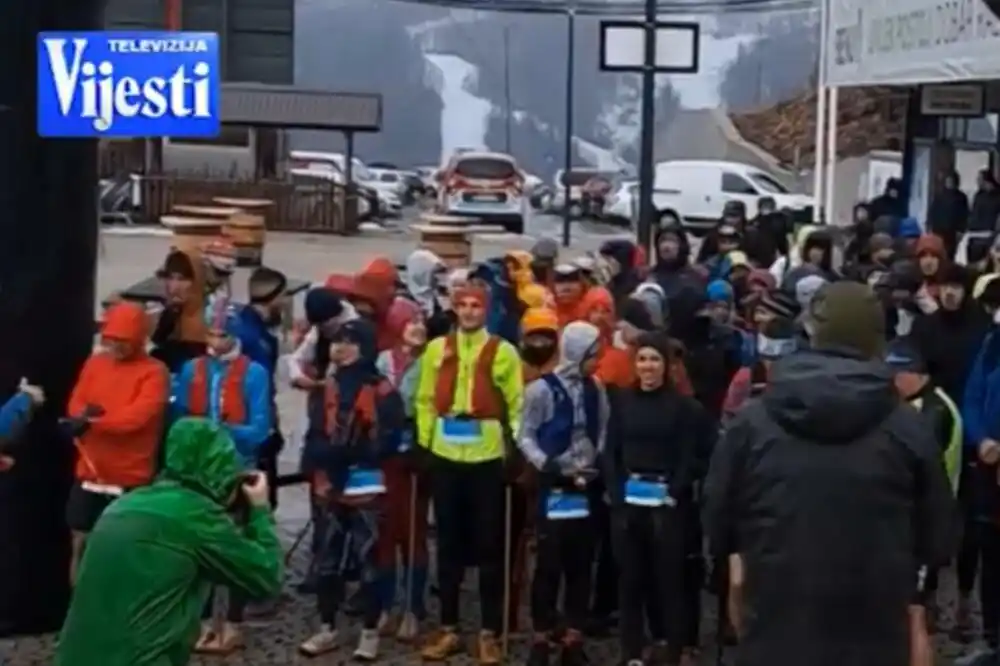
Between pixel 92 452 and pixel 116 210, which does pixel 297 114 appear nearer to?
pixel 116 210

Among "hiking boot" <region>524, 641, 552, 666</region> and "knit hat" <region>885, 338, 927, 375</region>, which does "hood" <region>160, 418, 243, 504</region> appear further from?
"knit hat" <region>885, 338, 927, 375</region>


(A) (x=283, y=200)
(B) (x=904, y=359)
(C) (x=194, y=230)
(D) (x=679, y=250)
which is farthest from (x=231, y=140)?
(B) (x=904, y=359)

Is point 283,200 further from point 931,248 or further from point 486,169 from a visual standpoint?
point 931,248

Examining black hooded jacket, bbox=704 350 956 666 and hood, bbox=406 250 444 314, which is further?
hood, bbox=406 250 444 314

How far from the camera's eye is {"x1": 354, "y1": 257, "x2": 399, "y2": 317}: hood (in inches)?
385

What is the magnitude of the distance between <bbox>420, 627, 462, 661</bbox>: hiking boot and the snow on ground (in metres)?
66.7

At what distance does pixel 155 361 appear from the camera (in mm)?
8836

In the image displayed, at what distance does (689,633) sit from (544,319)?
5.09 ft

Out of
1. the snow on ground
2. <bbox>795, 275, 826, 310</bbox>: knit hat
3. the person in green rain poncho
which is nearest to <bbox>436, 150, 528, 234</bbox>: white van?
<bbox>795, 275, 826, 310</bbox>: knit hat

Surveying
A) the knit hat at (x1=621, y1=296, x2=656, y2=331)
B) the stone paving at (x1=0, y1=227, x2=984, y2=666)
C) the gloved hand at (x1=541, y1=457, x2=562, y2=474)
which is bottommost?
the stone paving at (x1=0, y1=227, x2=984, y2=666)

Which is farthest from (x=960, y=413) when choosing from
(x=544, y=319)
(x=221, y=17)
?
(x=221, y=17)

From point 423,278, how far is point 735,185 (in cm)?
3281

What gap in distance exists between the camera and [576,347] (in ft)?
28.2

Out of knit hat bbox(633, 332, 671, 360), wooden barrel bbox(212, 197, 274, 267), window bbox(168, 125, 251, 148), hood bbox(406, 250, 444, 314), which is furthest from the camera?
window bbox(168, 125, 251, 148)
